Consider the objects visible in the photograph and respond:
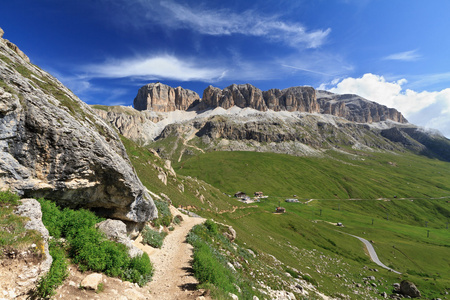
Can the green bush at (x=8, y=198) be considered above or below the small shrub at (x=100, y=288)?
above

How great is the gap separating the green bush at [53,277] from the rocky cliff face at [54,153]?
14.6 ft

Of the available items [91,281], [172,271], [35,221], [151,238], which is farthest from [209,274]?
[35,221]

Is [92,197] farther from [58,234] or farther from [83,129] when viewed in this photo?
[83,129]

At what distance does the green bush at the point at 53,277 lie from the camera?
25.2 ft

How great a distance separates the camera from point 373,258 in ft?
283

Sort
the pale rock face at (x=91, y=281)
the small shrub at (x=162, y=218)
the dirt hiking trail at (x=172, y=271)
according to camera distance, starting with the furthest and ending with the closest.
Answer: the small shrub at (x=162, y=218), the dirt hiking trail at (x=172, y=271), the pale rock face at (x=91, y=281)

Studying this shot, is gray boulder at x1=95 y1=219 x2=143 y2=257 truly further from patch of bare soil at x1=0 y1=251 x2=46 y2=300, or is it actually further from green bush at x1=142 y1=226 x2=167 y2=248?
green bush at x1=142 y1=226 x2=167 y2=248

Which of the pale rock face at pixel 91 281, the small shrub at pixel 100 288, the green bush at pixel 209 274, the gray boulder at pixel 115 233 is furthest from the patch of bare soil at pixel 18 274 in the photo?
the green bush at pixel 209 274

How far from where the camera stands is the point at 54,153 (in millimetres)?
12422

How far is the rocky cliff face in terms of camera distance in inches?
431

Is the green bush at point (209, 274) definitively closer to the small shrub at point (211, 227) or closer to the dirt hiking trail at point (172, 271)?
the dirt hiking trail at point (172, 271)

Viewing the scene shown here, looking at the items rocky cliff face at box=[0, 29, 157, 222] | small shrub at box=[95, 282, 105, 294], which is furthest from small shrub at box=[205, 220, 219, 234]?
small shrub at box=[95, 282, 105, 294]

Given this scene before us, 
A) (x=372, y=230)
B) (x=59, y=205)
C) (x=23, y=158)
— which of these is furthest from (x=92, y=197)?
Answer: (x=372, y=230)

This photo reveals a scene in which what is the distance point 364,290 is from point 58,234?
216 feet
